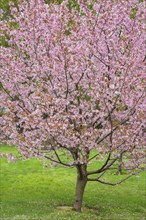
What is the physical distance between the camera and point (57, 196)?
2289 cm

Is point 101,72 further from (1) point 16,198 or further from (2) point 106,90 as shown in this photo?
(1) point 16,198

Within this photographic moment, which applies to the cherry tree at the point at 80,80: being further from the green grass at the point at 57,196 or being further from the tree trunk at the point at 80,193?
the green grass at the point at 57,196

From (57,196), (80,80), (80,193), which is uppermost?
(80,80)

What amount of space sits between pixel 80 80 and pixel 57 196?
10019mm

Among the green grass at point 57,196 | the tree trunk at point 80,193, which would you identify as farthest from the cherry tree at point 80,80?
the green grass at point 57,196

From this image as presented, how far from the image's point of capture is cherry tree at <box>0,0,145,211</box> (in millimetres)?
14281

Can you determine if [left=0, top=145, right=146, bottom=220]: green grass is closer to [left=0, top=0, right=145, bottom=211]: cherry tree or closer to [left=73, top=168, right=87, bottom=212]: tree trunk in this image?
[left=73, top=168, right=87, bottom=212]: tree trunk

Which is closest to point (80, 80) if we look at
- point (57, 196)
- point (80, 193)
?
point (80, 193)

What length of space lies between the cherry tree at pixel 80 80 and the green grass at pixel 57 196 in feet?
9.38

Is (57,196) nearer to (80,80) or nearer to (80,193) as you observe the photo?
(80,193)

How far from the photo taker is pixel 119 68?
46.5 ft

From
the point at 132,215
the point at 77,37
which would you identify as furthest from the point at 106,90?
the point at 132,215

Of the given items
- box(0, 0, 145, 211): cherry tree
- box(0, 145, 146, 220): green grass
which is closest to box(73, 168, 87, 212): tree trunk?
box(0, 145, 146, 220): green grass

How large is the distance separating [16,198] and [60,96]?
8.67 metres
